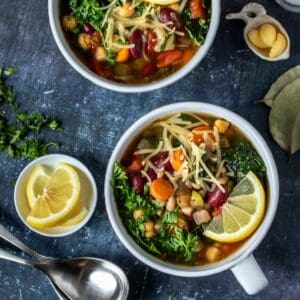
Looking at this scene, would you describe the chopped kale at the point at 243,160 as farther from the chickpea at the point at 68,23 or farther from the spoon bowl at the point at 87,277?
the chickpea at the point at 68,23

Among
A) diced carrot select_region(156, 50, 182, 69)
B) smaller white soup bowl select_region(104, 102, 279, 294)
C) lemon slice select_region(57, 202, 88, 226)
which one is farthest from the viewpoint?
lemon slice select_region(57, 202, 88, 226)

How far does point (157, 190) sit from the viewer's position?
2.00 m

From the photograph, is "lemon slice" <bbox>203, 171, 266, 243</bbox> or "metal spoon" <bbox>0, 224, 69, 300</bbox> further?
"metal spoon" <bbox>0, 224, 69, 300</bbox>

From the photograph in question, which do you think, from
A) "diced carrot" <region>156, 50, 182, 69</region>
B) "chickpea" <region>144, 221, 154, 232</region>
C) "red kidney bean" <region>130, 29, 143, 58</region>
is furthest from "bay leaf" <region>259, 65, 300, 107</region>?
"chickpea" <region>144, 221, 154, 232</region>

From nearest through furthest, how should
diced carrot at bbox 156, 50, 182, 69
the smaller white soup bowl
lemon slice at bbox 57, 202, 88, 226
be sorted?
the smaller white soup bowl, diced carrot at bbox 156, 50, 182, 69, lemon slice at bbox 57, 202, 88, 226

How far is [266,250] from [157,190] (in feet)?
1.49

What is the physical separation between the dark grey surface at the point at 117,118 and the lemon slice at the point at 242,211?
239mm

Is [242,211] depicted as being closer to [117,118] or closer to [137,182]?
[137,182]

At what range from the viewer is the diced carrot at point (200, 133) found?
2.03 m

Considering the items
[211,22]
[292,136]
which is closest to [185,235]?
[292,136]

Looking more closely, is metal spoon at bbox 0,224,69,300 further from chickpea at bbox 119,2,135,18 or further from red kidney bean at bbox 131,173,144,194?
chickpea at bbox 119,2,135,18

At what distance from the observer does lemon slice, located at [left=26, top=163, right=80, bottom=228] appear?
2135mm

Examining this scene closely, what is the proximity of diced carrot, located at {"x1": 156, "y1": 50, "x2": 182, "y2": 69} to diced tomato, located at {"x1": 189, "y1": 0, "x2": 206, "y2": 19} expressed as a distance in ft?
0.39

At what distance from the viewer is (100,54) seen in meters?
2.09
